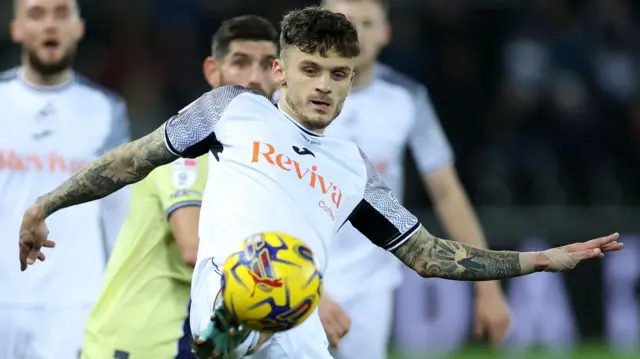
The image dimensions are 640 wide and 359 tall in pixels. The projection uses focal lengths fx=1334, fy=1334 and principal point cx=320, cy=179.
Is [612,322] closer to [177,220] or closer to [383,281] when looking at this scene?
[383,281]

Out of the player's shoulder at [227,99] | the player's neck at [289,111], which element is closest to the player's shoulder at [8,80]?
the player's shoulder at [227,99]

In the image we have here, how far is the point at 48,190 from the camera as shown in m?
7.20

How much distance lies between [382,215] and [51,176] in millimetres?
2706

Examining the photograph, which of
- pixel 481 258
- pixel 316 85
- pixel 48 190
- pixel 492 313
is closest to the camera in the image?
pixel 316 85

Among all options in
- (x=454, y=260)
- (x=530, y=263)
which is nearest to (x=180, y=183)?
(x=454, y=260)

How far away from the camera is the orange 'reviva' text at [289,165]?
4.84 meters

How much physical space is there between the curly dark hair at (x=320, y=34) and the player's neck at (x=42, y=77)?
283cm

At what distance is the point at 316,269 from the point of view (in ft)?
13.6

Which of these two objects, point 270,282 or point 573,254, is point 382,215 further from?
point 270,282

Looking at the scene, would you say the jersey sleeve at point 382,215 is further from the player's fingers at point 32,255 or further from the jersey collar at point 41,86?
the jersey collar at point 41,86

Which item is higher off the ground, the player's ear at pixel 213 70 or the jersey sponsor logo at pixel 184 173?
the player's ear at pixel 213 70

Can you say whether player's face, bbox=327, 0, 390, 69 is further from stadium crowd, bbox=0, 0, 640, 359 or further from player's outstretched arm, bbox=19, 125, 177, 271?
stadium crowd, bbox=0, 0, 640, 359

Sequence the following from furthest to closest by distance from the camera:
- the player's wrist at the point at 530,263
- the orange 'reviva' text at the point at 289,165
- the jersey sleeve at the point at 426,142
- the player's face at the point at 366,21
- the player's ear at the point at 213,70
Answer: the jersey sleeve at the point at 426,142 → the player's face at the point at 366,21 → the player's ear at the point at 213,70 → the player's wrist at the point at 530,263 → the orange 'reviva' text at the point at 289,165

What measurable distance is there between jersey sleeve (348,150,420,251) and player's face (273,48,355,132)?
34 cm
